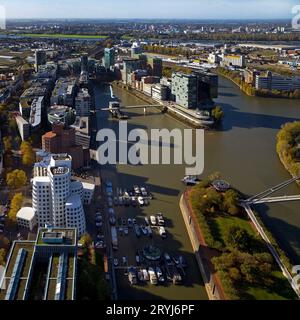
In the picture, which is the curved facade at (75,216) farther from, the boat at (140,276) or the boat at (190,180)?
the boat at (190,180)

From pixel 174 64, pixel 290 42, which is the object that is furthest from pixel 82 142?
pixel 290 42

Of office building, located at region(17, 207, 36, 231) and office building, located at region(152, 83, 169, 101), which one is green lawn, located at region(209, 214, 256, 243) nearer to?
office building, located at region(17, 207, 36, 231)

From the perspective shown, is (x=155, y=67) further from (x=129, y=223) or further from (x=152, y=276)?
(x=152, y=276)

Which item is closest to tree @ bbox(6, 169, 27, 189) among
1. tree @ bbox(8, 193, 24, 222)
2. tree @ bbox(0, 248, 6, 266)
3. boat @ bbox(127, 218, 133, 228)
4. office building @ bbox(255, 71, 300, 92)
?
tree @ bbox(8, 193, 24, 222)

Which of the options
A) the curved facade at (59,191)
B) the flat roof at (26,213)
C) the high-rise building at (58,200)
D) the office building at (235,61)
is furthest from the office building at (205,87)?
the office building at (235,61)

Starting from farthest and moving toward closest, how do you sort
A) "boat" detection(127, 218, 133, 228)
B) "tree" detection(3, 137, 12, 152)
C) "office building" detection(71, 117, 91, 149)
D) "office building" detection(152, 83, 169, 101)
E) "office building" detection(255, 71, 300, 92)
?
Answer: "office building" detection(255, 71, 300, 92), "office building" detection(152, 83, 169, 101), "office building" detection(71, 117, 91, 149), "tree" detection(3, 137, 12, 152), "boat" detection(127, 218, 133, 228)

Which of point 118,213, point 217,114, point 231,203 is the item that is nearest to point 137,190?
point 118,213
